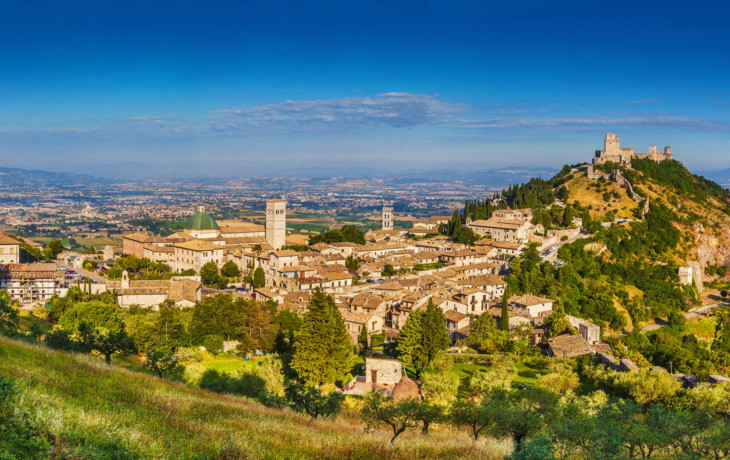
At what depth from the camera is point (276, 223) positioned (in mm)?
70875

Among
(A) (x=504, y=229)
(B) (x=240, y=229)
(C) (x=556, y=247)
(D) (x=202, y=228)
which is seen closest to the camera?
(C) (x=556, y=247)

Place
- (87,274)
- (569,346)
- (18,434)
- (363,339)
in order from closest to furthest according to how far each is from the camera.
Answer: (18,434)
(569,346)
(363,339)
(87,274)

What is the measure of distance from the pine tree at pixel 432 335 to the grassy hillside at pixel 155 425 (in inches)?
823

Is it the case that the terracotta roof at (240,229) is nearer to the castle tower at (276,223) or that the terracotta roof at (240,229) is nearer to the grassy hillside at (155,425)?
the castle tower at (276,223)

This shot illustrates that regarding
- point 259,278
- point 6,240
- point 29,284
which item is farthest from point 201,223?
point 29,284

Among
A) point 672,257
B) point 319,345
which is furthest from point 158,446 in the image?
point 672,257

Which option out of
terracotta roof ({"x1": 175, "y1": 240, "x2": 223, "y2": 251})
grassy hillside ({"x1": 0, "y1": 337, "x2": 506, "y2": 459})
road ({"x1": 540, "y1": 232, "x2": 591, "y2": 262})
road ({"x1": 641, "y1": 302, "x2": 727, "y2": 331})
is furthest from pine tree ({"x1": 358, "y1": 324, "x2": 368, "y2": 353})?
road ({"x1": 641, "y1": 302, "x2": 727, "y2": 331})

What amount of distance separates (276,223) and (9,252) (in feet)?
96.8

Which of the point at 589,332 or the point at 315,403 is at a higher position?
the point at 315,403

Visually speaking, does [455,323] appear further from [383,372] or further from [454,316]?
[383,372]

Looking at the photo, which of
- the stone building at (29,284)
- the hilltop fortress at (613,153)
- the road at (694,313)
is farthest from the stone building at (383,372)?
the hilltop fortress at (613,153)

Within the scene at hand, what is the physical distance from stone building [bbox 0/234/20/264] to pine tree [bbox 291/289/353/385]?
41919 millimetres

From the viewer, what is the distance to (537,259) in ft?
189

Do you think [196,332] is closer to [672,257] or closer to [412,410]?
[412,410]
